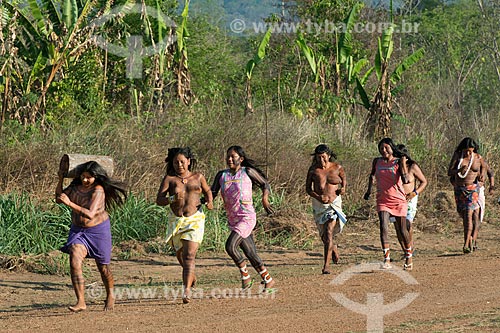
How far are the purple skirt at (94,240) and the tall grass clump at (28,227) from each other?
12.0 ft

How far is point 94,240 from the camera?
844 centimetres

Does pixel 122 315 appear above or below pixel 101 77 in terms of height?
below

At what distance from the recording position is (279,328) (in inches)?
299

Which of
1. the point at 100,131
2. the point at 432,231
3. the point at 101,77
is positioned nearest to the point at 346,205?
the point at 432,231

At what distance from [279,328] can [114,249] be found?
5888mm

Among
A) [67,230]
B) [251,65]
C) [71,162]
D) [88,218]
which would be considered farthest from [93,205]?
[251,65]

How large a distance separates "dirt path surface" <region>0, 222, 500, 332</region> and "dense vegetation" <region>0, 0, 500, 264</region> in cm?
150

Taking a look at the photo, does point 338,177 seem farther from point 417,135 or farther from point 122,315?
point 417,135

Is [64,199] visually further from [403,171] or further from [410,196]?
[410,196]

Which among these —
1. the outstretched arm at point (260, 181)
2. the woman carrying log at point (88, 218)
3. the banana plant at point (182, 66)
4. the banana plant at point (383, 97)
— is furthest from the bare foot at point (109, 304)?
the banana plant at point (383, 97)

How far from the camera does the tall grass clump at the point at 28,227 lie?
468 inches

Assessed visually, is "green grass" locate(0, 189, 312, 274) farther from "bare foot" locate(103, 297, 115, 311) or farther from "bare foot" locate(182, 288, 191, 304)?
"bare foot" locate(182, 288, 191, 304)

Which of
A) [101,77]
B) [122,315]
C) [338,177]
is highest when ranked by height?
[101,77]

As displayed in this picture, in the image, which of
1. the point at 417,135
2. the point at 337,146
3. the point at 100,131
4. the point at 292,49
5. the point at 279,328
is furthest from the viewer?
the point at 292,49
